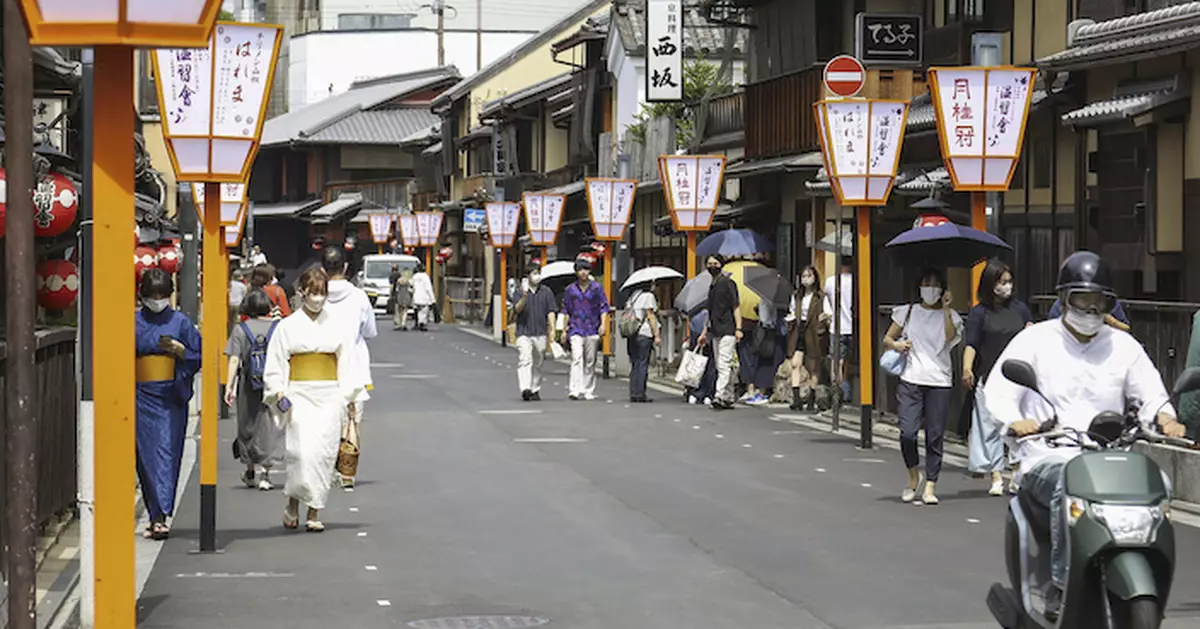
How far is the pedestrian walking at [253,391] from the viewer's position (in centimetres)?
1611

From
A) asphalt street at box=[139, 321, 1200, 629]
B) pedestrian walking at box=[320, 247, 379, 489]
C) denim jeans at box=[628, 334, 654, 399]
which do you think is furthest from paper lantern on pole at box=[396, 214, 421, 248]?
pedestrian walking at box=[320, 247, 379, 489]

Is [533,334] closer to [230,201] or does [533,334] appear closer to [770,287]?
[770,287]

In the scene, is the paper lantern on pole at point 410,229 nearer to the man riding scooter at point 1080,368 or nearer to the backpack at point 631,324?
the backpack at point 631,324

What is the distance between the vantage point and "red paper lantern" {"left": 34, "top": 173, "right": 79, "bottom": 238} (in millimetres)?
12539

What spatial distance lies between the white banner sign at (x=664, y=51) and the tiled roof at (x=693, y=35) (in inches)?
151

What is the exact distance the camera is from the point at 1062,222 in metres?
22.7

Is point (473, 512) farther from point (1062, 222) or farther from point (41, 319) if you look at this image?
point (1062, 222)

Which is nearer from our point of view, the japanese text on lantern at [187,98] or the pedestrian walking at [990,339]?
the japanese text on lantern at [187,98]

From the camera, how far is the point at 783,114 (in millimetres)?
31422

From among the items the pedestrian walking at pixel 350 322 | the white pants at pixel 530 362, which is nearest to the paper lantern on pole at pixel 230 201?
the white pants at pixel 530 362

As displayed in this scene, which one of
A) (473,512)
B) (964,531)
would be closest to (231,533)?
(473,512)

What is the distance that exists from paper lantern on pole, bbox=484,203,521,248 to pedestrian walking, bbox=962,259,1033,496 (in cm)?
3449

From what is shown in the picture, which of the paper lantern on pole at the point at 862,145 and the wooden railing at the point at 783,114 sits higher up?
the wooden railing at the point at 783,114

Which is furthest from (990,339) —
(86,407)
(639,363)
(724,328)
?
(639,363)
